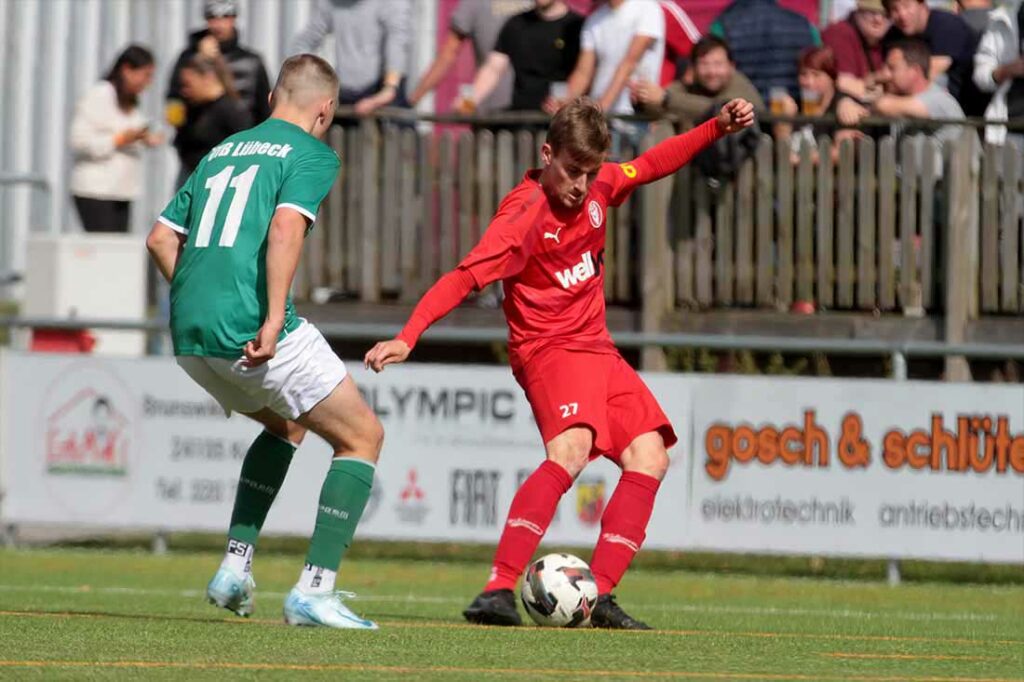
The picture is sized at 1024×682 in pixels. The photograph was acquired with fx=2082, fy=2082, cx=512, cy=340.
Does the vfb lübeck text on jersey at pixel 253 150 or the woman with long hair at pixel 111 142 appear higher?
the woman with long hair at pixel 111 142

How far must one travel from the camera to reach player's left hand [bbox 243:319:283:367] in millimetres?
7652

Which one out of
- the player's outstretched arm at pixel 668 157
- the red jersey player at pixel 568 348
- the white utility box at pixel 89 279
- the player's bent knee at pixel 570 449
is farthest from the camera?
the white utility box at pixel 89 279

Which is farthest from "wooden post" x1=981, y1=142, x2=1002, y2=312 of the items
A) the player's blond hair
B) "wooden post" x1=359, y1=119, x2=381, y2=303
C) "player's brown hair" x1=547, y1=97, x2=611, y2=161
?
the player's blond hair

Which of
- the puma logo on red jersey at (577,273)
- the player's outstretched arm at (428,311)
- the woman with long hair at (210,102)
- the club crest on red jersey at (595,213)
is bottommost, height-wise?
the player's outstretched arm at (428,311)

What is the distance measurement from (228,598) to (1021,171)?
7716 millimetres

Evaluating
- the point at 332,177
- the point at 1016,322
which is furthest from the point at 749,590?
the point at 332,177

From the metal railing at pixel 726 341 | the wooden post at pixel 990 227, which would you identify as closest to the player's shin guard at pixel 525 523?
the metal railing at pixel 726 341

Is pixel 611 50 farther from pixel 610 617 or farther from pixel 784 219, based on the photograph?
pixel 610 617

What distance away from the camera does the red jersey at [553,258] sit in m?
8.39

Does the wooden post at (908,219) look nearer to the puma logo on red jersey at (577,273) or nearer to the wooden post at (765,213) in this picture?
the wooden post at (765,213)

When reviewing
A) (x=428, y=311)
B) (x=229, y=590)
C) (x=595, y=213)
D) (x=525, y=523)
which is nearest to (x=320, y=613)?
(x=229, y=590)

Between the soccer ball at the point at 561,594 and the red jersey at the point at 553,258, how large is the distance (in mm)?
929

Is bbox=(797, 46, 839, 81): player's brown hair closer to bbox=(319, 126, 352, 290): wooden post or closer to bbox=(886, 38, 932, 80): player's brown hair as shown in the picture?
bbox=(886, 38, 932, 80): player's brown hair

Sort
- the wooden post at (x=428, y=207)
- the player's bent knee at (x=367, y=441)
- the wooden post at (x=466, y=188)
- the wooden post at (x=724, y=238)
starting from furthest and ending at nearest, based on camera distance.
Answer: the wooden post at (x=428, y=207) → the wooden post at (x=466, y=188) → the wooden post at (x=724, y=238) → the player's bent knee at (x=367, y=441)
